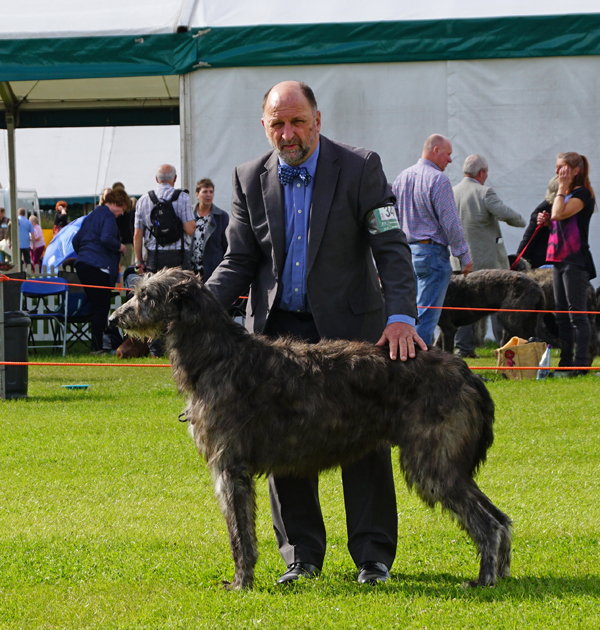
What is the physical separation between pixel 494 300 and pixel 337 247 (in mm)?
6673

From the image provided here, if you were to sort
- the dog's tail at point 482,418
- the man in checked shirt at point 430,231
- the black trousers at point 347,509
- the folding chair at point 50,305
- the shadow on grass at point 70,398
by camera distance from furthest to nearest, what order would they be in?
the folding chair at point 50,305 → the shadow on grass at point 70,398 → the man in checked shirt at point 430,231 → the black trousers at point 347,509 → the dog's tail at point 482,418

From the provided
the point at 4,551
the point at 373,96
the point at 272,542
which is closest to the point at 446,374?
the point at 272,542

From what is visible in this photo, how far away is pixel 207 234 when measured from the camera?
11.0m

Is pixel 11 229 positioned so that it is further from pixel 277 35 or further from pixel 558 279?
pixel 558 279

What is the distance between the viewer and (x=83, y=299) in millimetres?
12484

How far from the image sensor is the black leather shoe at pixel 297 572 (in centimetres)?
378

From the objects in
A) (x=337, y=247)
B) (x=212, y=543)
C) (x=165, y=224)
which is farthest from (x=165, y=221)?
(x=337, y=247)

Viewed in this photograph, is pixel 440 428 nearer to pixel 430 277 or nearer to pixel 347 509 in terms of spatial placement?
pixel 347 509

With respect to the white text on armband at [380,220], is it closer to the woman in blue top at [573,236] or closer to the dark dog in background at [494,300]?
the woman in blue top at [573,236]

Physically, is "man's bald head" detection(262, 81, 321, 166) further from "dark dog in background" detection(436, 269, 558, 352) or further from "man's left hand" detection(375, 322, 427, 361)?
"dark dog in background" detection(436, 269, 558, 352)

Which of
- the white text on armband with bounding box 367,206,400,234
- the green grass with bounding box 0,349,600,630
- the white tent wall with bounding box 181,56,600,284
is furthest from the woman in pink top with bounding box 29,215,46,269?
the white text on armband with bounding box 367,206,400,234

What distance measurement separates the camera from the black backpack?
10.9m

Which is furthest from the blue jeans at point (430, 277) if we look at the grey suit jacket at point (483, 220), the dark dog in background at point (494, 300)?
the grey suit jacket at point (483, 220)

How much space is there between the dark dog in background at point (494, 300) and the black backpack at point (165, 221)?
135 inches
